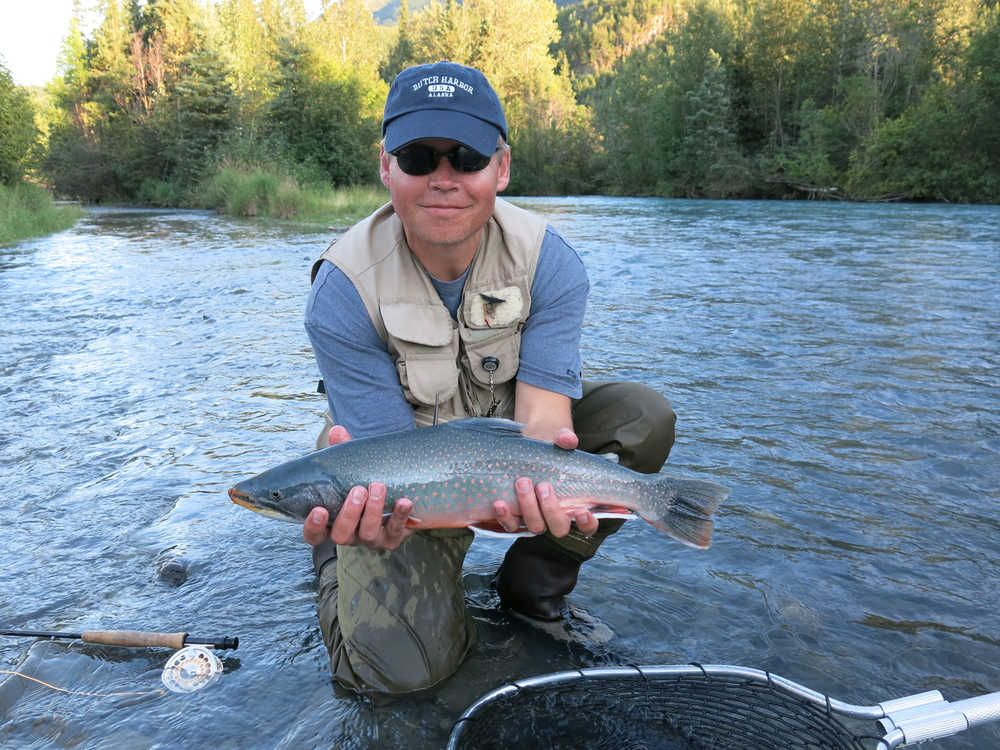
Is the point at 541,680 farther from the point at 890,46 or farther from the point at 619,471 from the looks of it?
the point at 890,46

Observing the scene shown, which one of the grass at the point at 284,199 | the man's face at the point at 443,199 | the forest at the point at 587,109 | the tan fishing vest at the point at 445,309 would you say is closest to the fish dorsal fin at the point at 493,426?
the tan fishing vest at the point at 445,309

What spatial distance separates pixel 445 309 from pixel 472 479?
78 centimetres

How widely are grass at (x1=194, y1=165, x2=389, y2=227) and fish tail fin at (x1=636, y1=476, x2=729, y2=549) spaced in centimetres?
2070

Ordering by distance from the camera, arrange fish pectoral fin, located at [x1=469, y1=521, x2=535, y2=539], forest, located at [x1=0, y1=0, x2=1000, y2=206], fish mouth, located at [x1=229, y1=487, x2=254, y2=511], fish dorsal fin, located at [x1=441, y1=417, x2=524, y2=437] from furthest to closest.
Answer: forest, located at [x1=0, y1=0, x2=1000, y2=206], fish pectoral fin, located at [x1=469, y1=521, x2=535, y2=539], fish dorsal fin, located at [x1=441, y1=417, x2=524, y2=437], fish mouth, located at [x1=229, y1=487, x2=254, y2=511]

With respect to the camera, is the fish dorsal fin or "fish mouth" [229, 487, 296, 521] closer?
"fish mouth" [229, 487, 296, 521]

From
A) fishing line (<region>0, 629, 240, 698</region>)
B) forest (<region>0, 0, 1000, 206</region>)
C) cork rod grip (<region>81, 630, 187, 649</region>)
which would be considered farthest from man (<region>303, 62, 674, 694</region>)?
forest (<region>0, 0, 1000, 206</region>)

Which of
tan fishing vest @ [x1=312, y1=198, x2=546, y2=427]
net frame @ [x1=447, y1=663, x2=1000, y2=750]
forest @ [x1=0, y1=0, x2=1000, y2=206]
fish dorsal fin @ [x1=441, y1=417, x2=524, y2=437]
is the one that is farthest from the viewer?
forest @ [x1=0, y1=0, x2=1000, y2=206]

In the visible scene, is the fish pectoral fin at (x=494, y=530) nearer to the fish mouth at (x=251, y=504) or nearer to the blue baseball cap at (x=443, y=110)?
the fish mouth at (x=251, y=504)

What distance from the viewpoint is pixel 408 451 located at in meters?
2.22

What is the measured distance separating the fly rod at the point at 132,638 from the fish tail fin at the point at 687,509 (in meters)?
1.52

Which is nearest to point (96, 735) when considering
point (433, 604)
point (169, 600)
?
point (169, 600)

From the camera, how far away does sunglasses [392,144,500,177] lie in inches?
99.3

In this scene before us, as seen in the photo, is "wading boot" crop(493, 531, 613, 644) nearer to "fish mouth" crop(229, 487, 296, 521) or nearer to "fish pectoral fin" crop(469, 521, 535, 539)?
"fish pectoral fin" crop(469, 521, 535, 539)

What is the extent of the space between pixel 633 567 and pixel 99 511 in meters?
2.57
